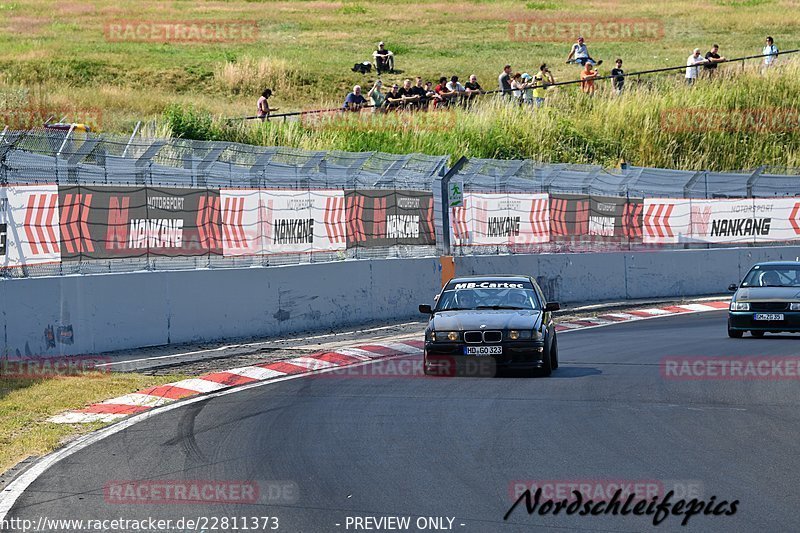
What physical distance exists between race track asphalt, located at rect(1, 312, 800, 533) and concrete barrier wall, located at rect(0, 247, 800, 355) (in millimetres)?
3690

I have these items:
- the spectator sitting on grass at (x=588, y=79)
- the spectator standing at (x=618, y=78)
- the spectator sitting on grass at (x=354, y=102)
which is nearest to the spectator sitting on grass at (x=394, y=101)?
the spectator sitting on grass at (x=354, y=102)

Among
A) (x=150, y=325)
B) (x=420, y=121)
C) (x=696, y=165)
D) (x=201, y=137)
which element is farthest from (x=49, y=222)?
(x=696, y=165)

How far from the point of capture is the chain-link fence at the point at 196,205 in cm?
1661

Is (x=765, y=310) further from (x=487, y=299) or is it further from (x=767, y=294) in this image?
(x=487, y=299)

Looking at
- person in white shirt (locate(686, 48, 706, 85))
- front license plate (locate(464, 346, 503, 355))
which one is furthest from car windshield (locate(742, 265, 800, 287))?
person in white shirt (locate(686, 48, 706, 85))

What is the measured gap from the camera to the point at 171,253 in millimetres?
18656

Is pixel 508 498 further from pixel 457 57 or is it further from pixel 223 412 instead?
pixel 457 57

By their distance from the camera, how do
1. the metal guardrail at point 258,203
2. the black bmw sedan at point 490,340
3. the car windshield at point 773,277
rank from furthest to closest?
the car windshield at point 773,277 < the metal guardrail at point 258,203 < the black bmw sedan at point 490,340

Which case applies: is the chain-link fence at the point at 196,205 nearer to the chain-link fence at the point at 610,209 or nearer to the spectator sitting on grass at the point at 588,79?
the chain-link fence at the point at 610,209

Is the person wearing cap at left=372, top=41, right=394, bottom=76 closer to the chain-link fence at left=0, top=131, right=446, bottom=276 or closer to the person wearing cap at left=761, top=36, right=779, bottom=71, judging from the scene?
the person wearing cap at left=761, top=36, right=779, bottom=71

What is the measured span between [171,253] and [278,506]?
11024 millimetres

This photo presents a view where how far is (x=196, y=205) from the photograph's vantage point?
19172 mm

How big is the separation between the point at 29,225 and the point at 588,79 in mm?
29362

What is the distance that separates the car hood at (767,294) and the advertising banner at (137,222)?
8857 mm
